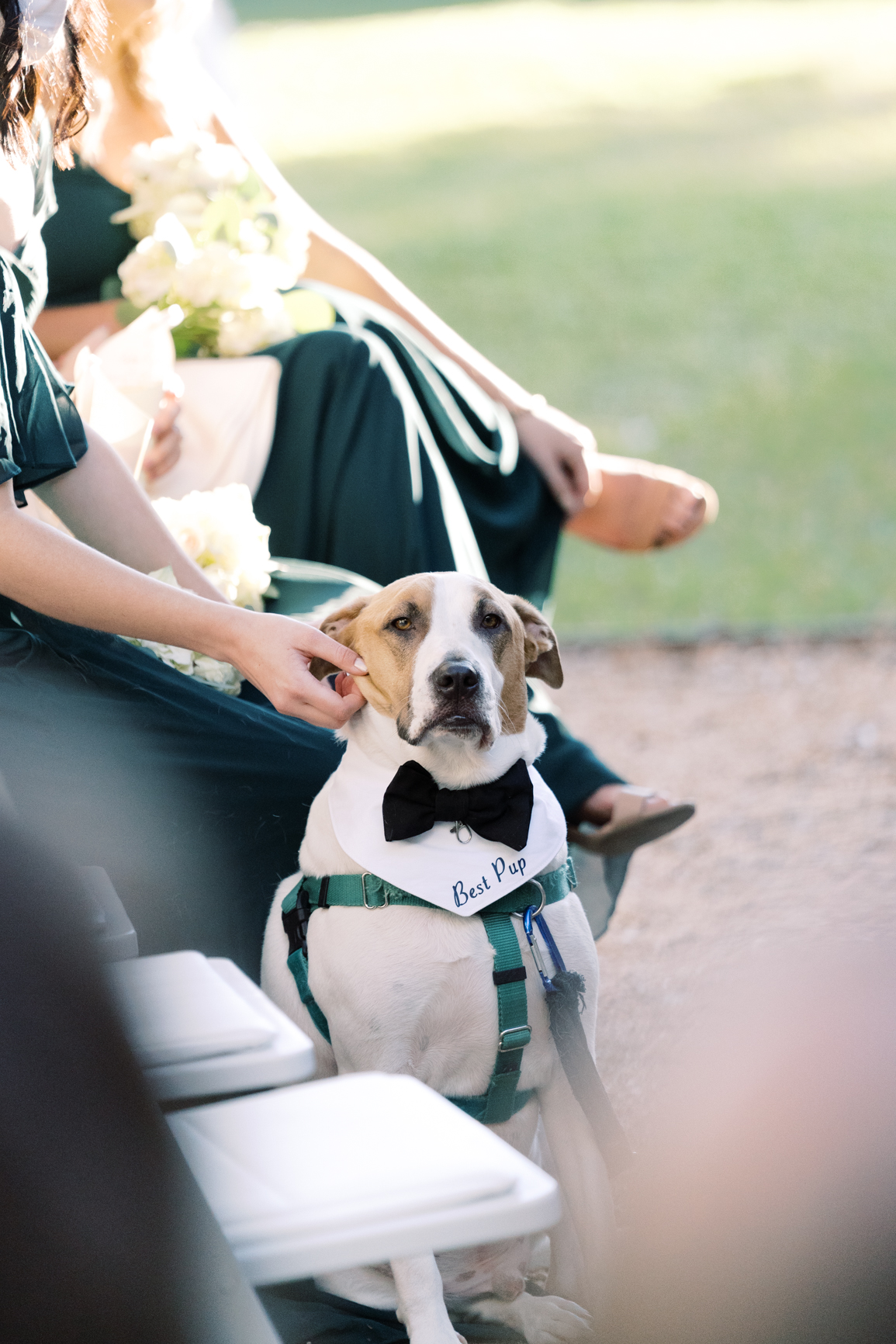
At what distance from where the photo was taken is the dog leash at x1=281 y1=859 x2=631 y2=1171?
1.48 metres

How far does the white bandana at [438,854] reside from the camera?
4.82ft

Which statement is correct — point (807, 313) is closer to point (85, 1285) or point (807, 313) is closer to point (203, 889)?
point (203, 889)

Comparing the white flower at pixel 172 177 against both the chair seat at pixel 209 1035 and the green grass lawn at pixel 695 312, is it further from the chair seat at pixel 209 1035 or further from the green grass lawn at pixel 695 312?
the green grass lawn at pixel 695 312

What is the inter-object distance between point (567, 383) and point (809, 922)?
9.59 metres

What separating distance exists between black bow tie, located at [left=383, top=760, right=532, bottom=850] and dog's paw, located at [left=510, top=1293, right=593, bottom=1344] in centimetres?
55

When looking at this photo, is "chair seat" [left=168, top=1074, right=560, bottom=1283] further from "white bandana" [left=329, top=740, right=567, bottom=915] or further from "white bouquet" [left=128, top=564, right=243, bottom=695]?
"white bouquet" [left=128, top=564, right=243, bottom=695]

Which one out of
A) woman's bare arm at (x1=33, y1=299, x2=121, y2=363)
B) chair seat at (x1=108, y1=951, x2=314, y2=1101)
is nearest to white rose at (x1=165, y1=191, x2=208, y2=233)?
woman's bare arm at (x1=33, y1=299, x2=121, y2=363)

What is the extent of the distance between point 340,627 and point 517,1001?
517 mm

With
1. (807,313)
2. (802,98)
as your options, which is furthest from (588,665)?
(802,98)

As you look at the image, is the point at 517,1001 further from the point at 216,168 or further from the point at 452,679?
the point at 216,168

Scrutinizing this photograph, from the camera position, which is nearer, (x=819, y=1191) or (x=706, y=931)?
(x=819, y=1191)

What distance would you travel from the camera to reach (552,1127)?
1560 millimetres

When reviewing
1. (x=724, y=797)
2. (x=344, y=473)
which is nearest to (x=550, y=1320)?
(x=344, y=473)

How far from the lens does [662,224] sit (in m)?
13.5
